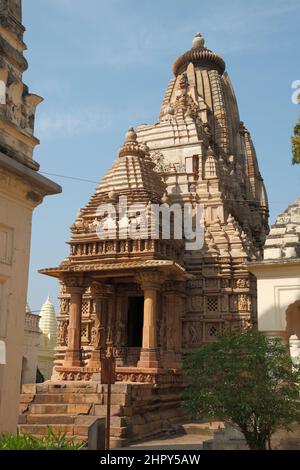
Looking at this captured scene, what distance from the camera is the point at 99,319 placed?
22.2 m

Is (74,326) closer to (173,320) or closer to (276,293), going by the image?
(173,320)

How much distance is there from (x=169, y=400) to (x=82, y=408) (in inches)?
185

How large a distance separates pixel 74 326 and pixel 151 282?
12.4 ft

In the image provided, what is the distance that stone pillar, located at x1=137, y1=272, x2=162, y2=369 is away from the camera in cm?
1862

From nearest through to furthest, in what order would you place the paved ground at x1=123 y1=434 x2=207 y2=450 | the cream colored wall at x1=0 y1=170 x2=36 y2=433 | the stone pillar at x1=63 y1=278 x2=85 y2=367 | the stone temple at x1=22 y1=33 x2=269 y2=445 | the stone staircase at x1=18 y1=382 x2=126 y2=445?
the cream colored wall at x1=0 y1=170 x2=36 y2=433
the paved ground at x1=123 y1=434 x2=207 y2=450
the stone staircase at x1=18 y1=382 x2=126 y2=445
the stone temple at x1=22 y1=33 x2=269 y2=445
the stone pillar at x1=63 y1=278 x2=85 y2=367

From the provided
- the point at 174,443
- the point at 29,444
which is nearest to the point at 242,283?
the point at 174,443

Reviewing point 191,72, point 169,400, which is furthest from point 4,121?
point 191,72

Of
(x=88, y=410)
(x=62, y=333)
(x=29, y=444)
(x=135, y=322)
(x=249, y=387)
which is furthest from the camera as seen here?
(x=62, y=333)

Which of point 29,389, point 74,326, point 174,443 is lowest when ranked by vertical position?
point 174,443

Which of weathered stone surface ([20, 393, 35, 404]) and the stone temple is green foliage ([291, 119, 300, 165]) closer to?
the stone temple

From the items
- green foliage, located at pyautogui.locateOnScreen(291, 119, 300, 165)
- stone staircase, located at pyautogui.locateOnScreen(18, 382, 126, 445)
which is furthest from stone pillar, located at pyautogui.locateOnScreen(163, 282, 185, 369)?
green foliage, located at pyautogui.locateOnScreen(291, 119, 300, 165)

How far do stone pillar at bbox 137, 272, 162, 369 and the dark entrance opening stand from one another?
4445mm

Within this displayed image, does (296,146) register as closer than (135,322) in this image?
Yes
